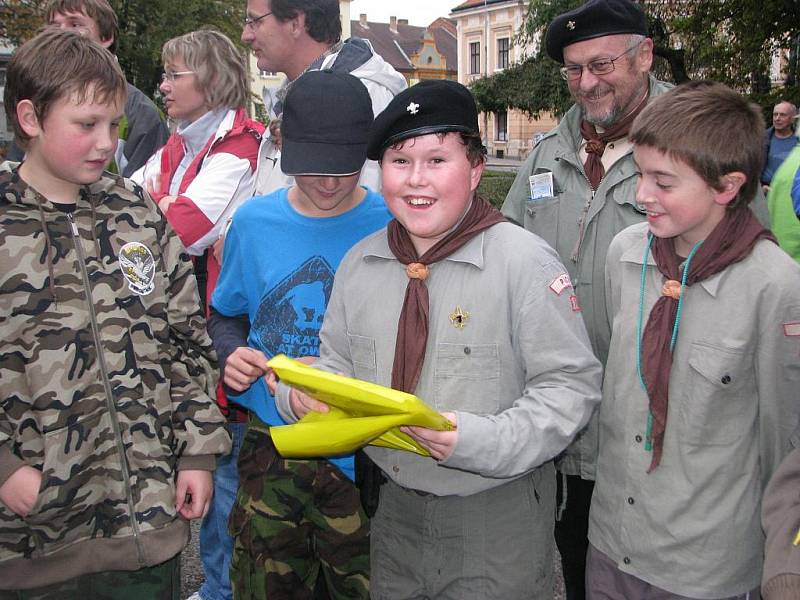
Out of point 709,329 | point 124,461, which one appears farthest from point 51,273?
point 709,329

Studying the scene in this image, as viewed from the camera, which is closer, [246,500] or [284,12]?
[246,500]

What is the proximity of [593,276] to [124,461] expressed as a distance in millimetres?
1702

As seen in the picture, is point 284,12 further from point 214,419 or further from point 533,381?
point 533,381

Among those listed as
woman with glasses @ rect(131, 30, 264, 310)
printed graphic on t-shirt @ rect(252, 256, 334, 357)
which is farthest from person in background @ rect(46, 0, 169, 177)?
printed graphic on t-shirt @ rect(252, 256, 334, 357)

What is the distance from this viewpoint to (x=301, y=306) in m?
2.61

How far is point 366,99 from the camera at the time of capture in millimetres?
2643

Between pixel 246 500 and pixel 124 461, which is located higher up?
pixel 124 461

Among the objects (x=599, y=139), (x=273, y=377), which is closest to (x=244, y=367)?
(x=273, y=377)

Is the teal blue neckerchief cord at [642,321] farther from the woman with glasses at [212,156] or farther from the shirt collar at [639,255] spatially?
the woman with glasses at [212,156]

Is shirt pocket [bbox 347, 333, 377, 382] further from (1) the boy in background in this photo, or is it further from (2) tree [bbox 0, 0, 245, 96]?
(2) tree [bbox 0, 0, 245, 96]

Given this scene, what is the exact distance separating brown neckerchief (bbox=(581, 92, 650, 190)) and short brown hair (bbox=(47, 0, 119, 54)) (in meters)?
2.60

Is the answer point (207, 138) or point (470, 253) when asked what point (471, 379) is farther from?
point (207, 138)

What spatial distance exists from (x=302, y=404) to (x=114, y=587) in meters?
0.73

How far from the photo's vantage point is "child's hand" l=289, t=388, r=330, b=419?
217 centimetres
